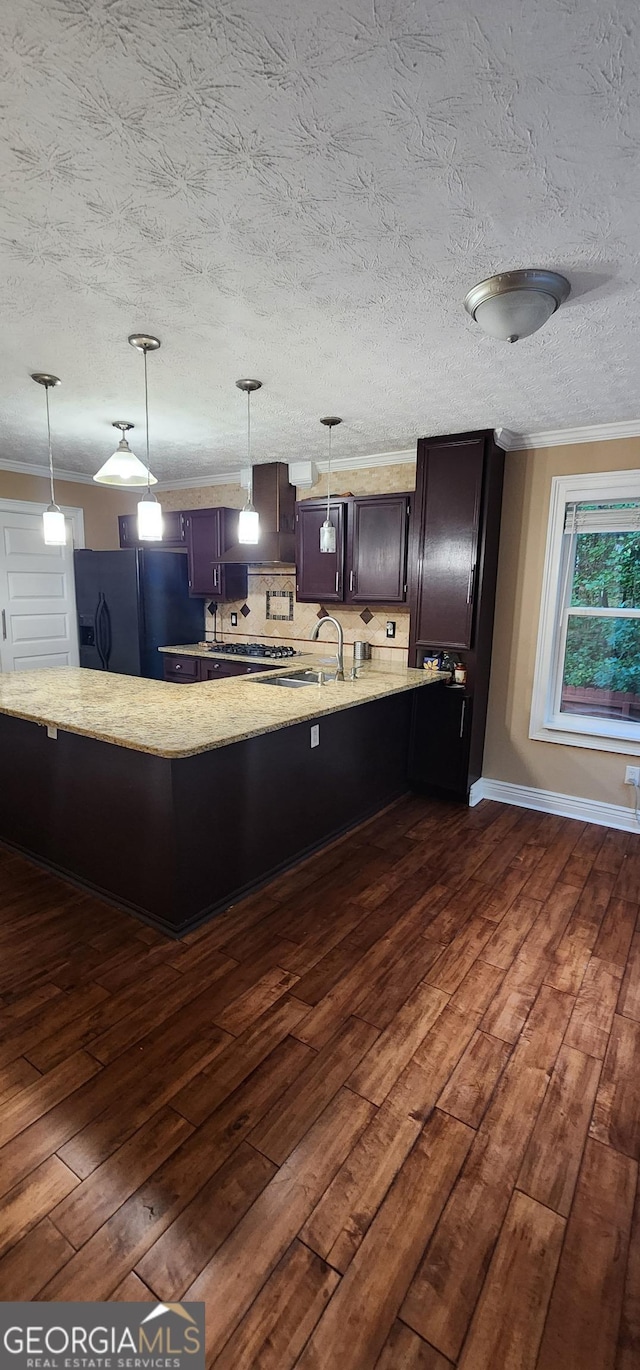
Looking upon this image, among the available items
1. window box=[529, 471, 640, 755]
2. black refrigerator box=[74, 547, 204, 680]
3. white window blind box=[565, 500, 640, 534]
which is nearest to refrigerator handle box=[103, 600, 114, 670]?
black refrigerator box=[74, 547, 204, 680]

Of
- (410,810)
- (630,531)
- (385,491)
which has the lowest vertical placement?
(410,810)

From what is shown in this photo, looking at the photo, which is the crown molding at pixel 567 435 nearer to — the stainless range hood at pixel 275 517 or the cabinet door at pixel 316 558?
the cabinet door at pixel 316 558

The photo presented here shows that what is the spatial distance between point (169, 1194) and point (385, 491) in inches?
158

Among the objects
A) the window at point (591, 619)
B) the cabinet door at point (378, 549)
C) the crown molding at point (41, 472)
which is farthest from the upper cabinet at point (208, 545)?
the window at point (591, 619)

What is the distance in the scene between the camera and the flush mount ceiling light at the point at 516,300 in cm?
170

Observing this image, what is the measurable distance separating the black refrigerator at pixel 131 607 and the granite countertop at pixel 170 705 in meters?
1.26

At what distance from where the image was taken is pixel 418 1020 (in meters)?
1.89

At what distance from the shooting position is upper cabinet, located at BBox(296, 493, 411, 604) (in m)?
3.88

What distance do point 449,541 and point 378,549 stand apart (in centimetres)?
59

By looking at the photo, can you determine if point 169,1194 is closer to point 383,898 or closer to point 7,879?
point 383,898

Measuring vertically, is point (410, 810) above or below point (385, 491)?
below

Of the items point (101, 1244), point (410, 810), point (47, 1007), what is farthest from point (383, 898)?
point (101, 1244)

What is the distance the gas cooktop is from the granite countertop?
3.39 feet

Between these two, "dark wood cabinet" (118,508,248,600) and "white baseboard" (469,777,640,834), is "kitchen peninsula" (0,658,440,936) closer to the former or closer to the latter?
"white baseboard" (469,777,640,834)
